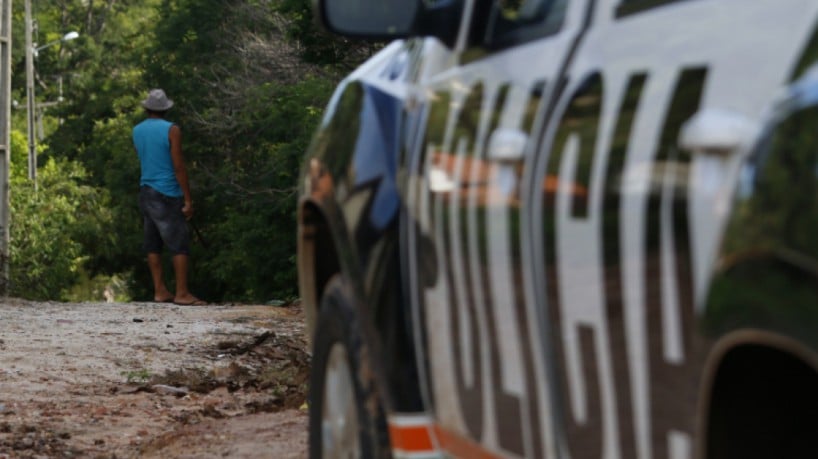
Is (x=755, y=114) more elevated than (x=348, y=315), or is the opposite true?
(x=755, y=114)

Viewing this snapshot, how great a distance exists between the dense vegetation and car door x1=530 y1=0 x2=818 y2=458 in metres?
19.8

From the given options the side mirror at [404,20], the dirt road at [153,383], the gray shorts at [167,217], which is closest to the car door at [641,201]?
the side mirror at [404,20]

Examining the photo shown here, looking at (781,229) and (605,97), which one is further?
(605,97)

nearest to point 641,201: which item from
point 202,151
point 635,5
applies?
point 635,5

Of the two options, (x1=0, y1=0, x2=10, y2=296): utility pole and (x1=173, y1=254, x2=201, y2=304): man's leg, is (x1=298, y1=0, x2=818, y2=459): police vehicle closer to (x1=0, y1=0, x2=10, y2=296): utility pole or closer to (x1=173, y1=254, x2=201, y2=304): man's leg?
(x1=173, y1=254, x2=201, y2=304): man's leg

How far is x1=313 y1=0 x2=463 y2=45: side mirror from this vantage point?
3607 mm

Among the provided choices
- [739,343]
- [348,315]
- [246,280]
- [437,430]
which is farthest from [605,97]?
[246,280]

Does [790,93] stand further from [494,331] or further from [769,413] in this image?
[494,331]

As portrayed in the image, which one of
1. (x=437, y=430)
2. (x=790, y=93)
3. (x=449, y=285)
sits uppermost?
(x=790, y=93)

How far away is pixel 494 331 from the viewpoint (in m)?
3.10

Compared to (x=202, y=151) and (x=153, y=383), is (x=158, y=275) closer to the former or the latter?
(x=153, y=383)

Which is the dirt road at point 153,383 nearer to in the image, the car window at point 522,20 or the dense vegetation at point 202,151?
the car window at point 522,20

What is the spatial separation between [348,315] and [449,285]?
0.57 meters

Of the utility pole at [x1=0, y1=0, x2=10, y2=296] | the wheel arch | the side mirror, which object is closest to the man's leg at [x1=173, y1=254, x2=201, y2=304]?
the utility pole at [x1=0, y1=0, x2=10, y2=296]
